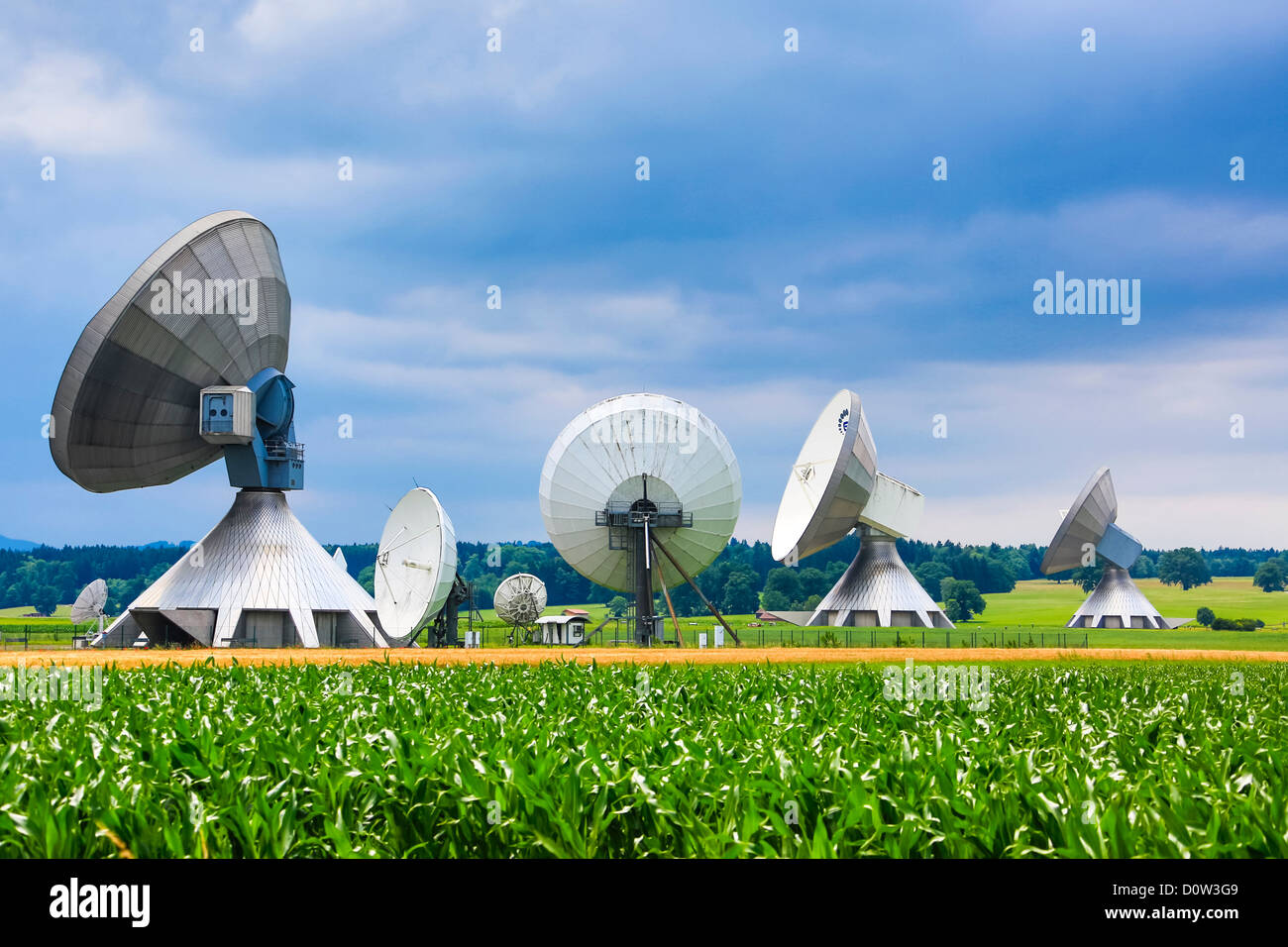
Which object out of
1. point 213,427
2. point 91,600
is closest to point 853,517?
point 213,427

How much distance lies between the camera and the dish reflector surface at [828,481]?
65562mm

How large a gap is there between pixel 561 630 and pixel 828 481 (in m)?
24.1

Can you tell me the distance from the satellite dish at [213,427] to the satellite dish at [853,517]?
30074 mm

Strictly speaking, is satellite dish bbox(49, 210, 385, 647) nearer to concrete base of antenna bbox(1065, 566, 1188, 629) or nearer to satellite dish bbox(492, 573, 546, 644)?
satellite dish bbox(492, 573, 546, 644)

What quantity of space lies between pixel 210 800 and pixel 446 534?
47193 millimetres

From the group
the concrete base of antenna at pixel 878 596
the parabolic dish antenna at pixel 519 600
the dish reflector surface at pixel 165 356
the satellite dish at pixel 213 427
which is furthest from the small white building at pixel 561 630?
the dish reflector surface at pixel 165 356

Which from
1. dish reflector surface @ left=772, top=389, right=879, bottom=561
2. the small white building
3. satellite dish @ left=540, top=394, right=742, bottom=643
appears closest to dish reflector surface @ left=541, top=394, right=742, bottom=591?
satellite dish @ left=540, top=394, right=742, bottom=643

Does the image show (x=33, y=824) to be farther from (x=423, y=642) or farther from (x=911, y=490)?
(x=911, y=490)

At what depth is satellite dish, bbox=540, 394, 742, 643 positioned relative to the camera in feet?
209

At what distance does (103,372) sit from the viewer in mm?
45062

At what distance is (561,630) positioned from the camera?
251 ft

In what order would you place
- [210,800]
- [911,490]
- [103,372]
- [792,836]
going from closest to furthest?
[792,836] → [210,800] → [103,372] → [911,490]

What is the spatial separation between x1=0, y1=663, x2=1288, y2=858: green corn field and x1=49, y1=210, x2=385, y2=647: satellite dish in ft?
117
